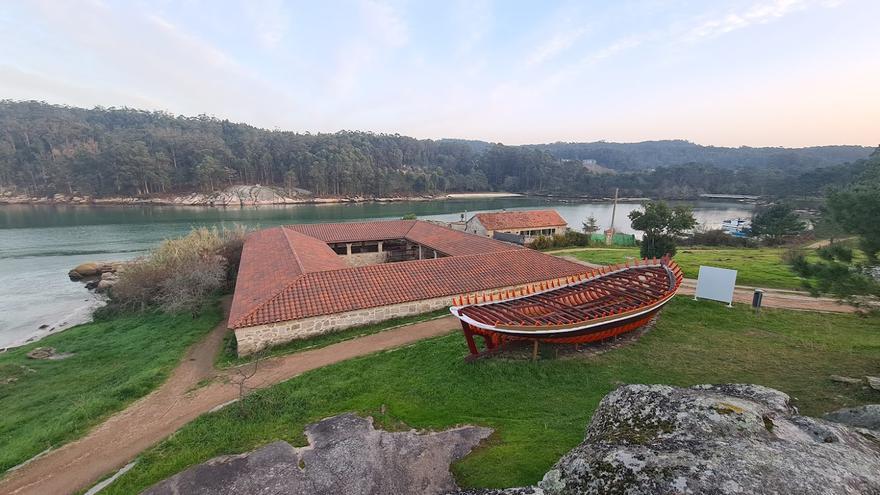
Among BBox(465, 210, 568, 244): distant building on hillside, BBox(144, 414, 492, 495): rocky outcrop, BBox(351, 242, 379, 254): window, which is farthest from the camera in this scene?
BBox(465, 210, 568, 244): distant building on hillside

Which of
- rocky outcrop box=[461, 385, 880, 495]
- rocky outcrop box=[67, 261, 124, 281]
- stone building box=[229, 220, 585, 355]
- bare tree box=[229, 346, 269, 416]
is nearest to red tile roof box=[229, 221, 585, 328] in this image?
stone building box=[229, 220, 585, 355]

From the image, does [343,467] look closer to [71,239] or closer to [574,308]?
[574,308]

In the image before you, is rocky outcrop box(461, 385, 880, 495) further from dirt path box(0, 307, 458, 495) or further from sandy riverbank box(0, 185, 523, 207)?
sandy riverbank box(0, 185, 523, 207)

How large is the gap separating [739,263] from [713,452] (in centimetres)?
2295

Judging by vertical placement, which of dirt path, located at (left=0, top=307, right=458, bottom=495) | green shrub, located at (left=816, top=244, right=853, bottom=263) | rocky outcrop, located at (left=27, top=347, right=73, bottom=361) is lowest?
rocky outcrop, located at (left=27, top=347, right=73, bottom=361)

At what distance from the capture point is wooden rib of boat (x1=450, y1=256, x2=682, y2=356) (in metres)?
9.24

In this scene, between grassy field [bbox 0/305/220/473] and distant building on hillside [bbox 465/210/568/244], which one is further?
distant building on hillside [bbox 465/210/568/244]

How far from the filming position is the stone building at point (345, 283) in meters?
12.4

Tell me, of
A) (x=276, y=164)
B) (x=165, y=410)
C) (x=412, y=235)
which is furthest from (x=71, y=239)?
(x=276, y=164)

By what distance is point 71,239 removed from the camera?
43.7 meters

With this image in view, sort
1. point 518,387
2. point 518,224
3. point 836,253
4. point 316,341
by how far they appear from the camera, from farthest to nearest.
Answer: point 518,224
point 316,341
point 518,387
point 836,253

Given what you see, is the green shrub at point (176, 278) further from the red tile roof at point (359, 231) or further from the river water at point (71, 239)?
the red tile roof at point (359, 231)

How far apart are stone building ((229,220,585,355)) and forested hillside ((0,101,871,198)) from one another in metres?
80.0

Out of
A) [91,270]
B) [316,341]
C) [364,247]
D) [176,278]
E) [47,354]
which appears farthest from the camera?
[91,270]
